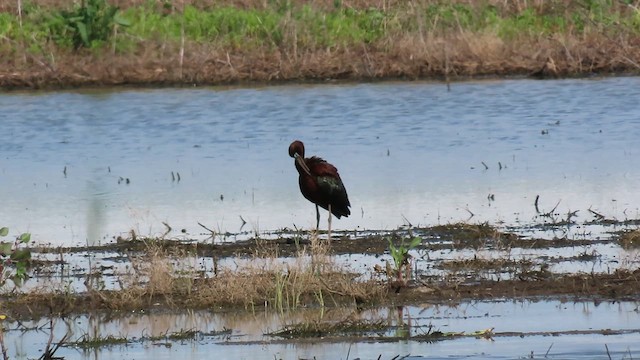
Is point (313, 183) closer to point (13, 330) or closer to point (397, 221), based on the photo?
point (397, 221)

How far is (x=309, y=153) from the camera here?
63.7ft

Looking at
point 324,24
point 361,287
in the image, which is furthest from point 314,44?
point 361,287

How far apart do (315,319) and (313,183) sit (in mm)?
3454

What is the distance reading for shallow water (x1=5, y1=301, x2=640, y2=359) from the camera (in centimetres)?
880

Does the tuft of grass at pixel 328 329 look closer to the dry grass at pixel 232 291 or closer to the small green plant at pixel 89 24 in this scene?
the dry grass at pixel 232 291

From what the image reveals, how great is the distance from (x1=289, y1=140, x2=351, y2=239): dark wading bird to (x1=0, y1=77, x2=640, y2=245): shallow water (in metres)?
0.60

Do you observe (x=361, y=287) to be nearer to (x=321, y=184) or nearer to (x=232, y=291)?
(x=232, y=291)

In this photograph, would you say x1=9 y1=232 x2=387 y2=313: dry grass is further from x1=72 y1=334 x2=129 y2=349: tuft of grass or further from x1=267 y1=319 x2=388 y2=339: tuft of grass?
x1=72 y1=334 x2=129 y2=349: tuft of grass

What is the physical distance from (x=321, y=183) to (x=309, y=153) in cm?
635

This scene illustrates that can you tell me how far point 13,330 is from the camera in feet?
32.7

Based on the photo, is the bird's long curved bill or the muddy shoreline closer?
the muddy shoreline

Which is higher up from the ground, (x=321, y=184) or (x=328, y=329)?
(x=321, y=184)

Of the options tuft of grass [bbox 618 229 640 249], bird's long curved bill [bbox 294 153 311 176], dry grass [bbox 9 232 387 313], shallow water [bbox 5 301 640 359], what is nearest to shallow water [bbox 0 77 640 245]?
tuft of grass [bbox 618 229 640 249]

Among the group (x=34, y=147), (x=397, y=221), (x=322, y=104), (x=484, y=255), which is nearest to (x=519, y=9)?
(x=322, y=104)
